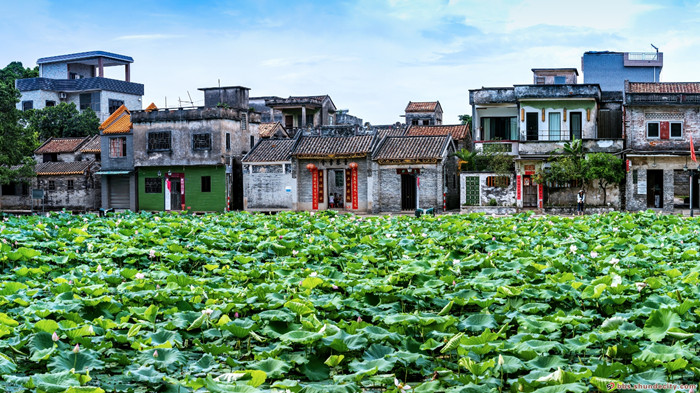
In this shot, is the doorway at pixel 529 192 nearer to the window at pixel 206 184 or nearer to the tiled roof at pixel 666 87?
the tiled roof at pixel 666 87

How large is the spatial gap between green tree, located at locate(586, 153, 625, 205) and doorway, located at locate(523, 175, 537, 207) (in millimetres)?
2543

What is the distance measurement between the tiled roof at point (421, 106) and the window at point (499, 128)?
14569 millimetres

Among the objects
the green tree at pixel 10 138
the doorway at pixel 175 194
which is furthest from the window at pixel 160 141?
the green tree at pixel 10 138

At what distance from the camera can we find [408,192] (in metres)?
33.6

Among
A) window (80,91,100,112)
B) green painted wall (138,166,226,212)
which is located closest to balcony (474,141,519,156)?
green painted wall (138,166,226,212)

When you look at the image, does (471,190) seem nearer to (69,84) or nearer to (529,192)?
(529,192)

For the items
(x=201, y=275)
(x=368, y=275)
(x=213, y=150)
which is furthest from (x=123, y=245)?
(x=213, y=150)

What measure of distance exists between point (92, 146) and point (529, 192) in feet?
79.7

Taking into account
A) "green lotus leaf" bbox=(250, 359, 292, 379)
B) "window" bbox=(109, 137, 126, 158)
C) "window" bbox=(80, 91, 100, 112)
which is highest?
"window" bbox=(80, 91, 100, 112)

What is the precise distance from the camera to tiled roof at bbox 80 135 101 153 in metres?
41.0

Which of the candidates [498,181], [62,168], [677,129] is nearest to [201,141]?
[62,168]

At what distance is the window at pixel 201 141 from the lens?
36.7 m

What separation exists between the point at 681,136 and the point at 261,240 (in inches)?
964

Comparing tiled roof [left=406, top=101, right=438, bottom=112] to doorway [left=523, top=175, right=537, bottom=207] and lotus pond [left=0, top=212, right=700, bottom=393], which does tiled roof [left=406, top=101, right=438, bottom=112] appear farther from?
lotus pond [left=0, top=212, right=700, bottom=393]
